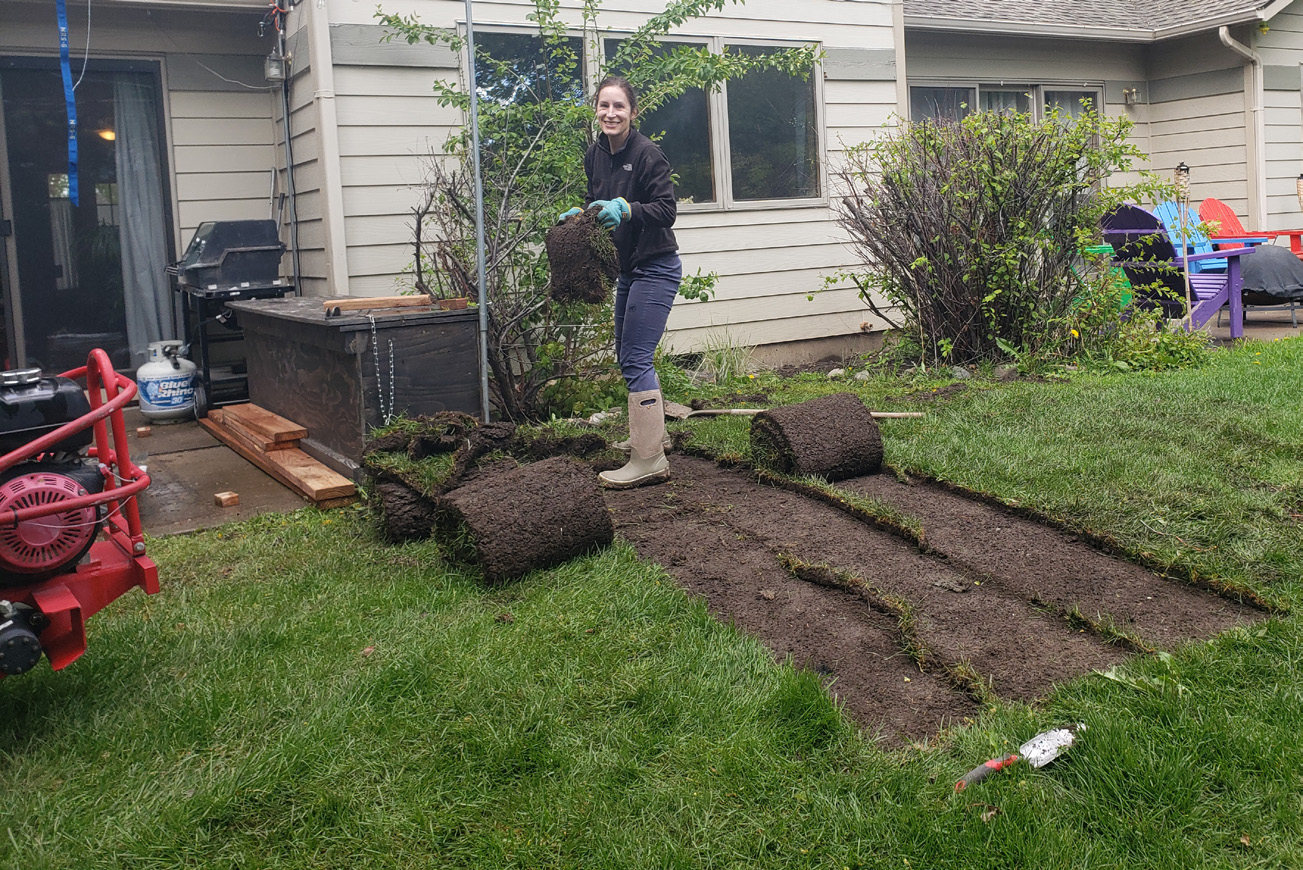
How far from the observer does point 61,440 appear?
9.59 feet

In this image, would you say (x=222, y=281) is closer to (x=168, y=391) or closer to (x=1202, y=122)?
(x=168, y=391)

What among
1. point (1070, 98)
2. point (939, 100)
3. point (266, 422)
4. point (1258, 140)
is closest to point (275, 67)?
point (266, 422)

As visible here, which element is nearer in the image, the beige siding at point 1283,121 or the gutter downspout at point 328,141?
the gutter downspout at point 328,141

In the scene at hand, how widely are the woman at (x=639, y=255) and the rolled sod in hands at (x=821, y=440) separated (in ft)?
1.66

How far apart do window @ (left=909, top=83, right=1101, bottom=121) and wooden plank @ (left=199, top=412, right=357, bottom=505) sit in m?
7.76

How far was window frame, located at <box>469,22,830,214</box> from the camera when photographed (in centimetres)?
778

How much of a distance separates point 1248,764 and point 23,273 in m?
7.97

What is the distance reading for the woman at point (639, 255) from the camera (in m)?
4.95

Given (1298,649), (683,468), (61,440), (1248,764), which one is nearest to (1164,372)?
(683,468)

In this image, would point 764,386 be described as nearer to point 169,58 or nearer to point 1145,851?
point 169,58

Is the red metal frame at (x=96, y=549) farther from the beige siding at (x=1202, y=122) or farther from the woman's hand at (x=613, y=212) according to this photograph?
the beige siding at (x=1202, y=122)

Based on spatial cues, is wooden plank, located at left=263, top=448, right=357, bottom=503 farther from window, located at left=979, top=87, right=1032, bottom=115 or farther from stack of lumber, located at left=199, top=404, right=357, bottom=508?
window, located at left=979, top=87, right=1032, bottom=115

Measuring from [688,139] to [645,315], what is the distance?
3789 millimetres

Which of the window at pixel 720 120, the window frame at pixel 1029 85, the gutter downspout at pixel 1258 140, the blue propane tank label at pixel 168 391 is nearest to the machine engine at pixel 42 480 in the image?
the blue propane tank label at pixel 168 391
